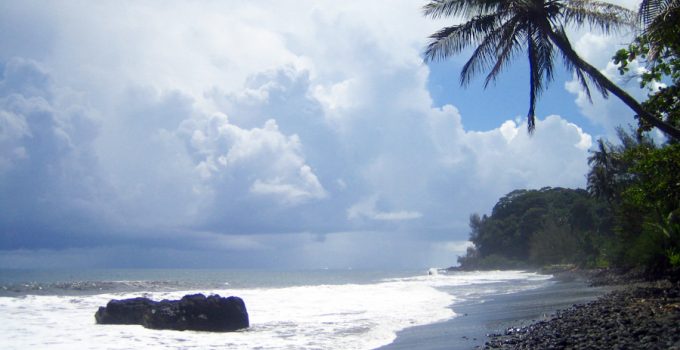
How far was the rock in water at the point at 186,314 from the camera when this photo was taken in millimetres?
16656

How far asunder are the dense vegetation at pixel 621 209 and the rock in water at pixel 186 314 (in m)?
10.4

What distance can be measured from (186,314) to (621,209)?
2397cm

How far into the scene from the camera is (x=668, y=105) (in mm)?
10766

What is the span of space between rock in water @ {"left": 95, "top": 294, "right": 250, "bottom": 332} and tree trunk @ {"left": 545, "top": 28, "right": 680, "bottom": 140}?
35.2 ft

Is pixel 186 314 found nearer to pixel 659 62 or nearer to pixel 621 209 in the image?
pixel 659 62

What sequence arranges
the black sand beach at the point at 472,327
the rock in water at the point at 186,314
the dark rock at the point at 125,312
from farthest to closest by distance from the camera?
the dark rock at the point at 125,312 → the rock in water at the point at 186,314 → the black sand beach at the point at 472,327

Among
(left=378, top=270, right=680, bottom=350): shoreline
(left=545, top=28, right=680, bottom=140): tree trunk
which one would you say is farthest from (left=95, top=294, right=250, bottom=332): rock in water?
(left=545, top=28, right=680, bottom=140): tree trunk

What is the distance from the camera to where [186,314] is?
16.8m

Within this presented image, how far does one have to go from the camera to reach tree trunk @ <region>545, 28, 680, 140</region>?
10492 mm

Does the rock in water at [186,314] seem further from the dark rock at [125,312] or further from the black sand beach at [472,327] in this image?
the black sand beach at [472,327]

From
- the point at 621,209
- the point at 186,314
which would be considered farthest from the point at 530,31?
the point at 621,209

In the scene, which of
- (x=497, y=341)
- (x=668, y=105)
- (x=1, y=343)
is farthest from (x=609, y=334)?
(x=1, y=343)

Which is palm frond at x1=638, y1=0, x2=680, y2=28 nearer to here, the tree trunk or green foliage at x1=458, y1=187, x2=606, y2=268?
the tree trunk

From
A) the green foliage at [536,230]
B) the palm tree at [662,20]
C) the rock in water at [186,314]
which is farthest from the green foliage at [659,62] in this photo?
the green foliage at [536,230]
